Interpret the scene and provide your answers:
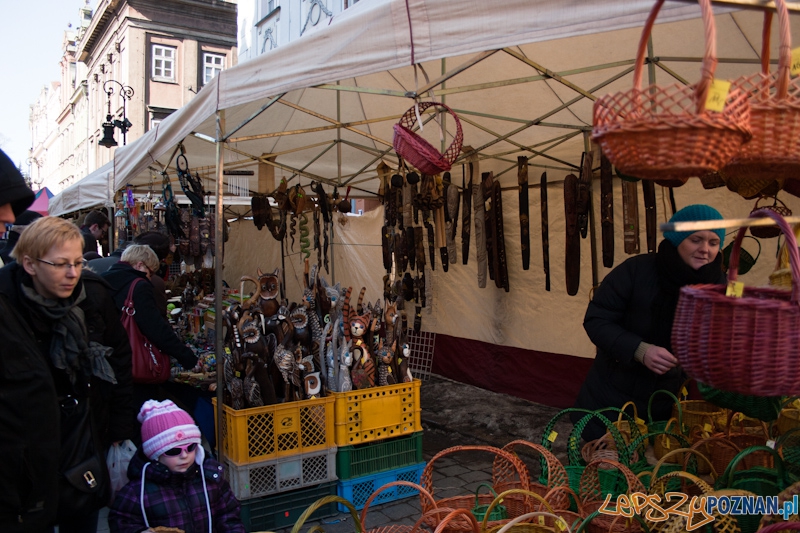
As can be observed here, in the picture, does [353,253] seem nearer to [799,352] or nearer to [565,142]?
[565,142]

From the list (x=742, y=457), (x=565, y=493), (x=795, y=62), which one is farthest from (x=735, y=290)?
(x=565, y=493)

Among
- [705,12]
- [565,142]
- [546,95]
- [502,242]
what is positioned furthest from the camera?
[502,242]

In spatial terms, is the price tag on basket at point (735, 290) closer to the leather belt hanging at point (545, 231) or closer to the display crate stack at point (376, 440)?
the display crate stack at point (376, 440)

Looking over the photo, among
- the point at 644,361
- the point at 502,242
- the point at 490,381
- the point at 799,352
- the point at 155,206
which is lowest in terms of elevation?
Answer: the point at 490,381

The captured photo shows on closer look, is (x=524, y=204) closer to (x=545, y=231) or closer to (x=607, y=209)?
(x=545, y=231)

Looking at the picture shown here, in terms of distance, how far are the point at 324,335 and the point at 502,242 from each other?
2351mm

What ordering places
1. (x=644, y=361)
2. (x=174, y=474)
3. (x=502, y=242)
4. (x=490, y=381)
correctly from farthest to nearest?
(x=490, y=381), (x=502, y=242), (x=644, y=361), (x=174, y=474)

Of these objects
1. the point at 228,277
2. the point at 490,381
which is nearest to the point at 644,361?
the point at 490,381

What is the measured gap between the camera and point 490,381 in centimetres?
644

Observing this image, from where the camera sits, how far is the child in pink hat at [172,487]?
1941 mm

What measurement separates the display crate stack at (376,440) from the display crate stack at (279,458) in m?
0.07

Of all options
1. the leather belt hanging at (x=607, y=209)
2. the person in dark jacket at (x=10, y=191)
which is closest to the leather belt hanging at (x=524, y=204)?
the leather belt hanging at (x=607, y=209)

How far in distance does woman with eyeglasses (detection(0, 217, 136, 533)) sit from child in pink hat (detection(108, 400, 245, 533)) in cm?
17

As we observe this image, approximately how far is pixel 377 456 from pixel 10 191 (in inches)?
104
